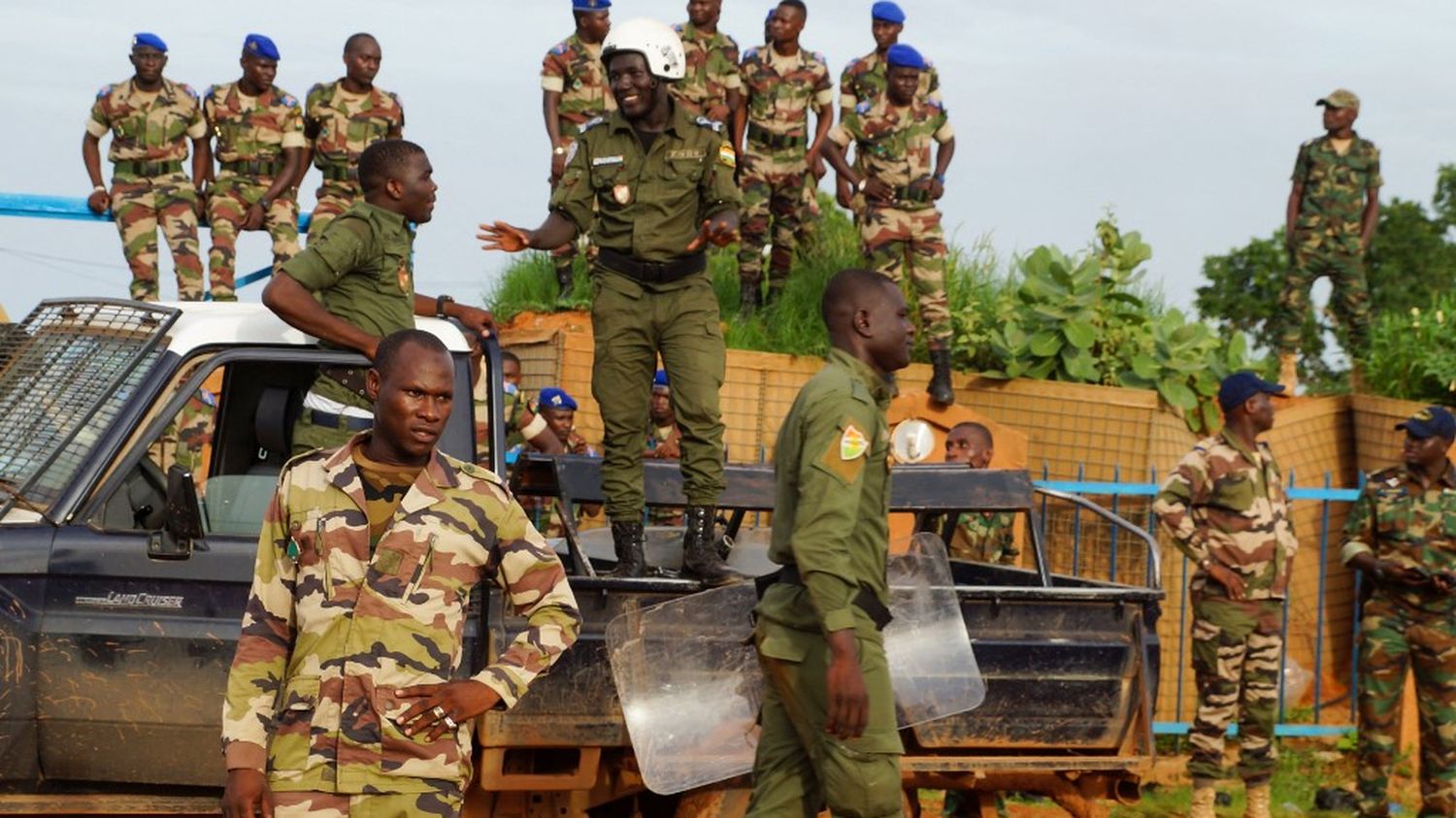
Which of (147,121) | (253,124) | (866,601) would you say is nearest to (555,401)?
(253,124)

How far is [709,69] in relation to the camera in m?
13.8

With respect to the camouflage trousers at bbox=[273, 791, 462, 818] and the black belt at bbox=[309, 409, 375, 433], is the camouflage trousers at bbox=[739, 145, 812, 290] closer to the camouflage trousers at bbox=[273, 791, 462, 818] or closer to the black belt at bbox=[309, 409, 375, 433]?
the black belt at bbox=[309, 409, 375, 433]

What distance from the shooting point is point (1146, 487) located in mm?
11188

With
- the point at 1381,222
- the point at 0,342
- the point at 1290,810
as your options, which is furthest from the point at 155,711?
the point at 1381,222

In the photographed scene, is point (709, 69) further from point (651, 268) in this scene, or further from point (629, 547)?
point (629, 547)

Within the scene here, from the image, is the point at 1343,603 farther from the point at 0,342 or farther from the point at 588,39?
the point at 0,342

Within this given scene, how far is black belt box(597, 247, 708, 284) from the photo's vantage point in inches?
305

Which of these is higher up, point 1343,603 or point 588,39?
point 588,39

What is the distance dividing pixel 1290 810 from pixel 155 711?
20.4ft

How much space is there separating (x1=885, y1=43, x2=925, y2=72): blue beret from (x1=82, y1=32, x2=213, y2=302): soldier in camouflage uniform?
171 inches

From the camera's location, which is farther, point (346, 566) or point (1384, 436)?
point (1384, 436)

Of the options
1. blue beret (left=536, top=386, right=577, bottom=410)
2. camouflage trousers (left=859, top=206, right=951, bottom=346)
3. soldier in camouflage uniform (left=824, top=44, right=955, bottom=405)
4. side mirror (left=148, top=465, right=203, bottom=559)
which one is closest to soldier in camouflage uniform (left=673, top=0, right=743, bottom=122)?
soldier in camouflage uniform (left=824, top=44, right=955, bottom=405)

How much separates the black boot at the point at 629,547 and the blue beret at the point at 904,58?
6.09 meters

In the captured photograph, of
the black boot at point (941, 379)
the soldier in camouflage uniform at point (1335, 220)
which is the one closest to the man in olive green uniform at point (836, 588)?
the black boot at point (941, 379)
